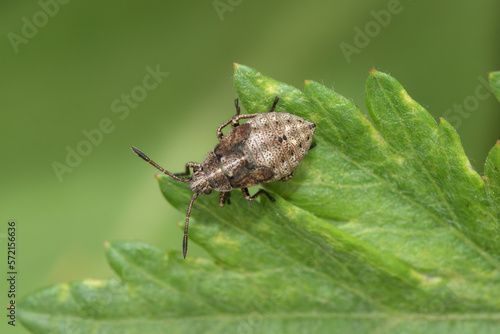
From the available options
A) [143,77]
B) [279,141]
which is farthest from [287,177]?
[143,77]

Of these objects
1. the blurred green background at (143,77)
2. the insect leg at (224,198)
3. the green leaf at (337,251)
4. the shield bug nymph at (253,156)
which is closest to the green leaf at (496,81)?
the green leaf at (337,251)

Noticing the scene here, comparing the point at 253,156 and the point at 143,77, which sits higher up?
the point at 143,77

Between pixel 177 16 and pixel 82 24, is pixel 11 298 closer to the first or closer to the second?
pixel 82 24

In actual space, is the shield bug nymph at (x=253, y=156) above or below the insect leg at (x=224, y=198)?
above

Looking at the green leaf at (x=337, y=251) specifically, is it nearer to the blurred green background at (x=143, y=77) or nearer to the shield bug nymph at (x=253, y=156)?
the shield bug nymph at (x=253, y=156)

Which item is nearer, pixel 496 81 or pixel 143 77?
pixel 496 81

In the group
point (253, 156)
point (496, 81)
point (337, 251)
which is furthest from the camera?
point (253, 156)

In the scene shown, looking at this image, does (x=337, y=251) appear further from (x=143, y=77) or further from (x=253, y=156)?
(x=143, y=77)

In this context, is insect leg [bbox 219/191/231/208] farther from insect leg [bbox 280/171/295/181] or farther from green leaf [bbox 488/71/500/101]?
green leaf [bbox 488/71/500/101]

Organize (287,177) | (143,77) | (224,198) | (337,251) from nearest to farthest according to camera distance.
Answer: (337,251), (287,177), (224,198), (143,77)

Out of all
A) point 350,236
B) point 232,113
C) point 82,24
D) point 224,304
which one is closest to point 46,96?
point 82,24
